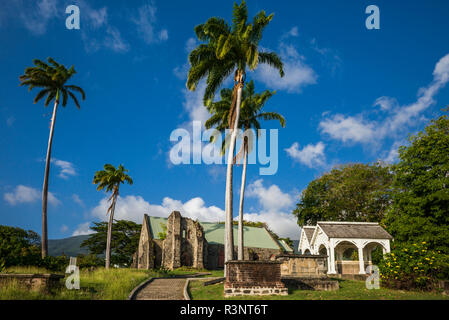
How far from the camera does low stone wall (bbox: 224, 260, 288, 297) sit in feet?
41.7

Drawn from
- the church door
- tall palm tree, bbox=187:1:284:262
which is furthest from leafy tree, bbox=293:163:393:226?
tall palm tree, bbox=187:1:284:262

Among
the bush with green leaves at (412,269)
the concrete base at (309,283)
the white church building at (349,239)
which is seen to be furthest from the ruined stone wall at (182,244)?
the bush with green leaves at (412,269)

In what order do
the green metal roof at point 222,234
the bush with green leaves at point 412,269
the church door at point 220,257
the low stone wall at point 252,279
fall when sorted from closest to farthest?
the low stone wall at point 252,279, the bush with green leaves at point 412,269, the church door at point 220,257, the green metal roof at point 222,234

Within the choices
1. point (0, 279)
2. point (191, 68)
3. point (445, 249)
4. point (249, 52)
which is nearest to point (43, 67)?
point (191, 68)

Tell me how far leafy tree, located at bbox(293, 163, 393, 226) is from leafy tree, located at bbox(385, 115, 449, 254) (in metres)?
17.1

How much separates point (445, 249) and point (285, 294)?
13452 mm

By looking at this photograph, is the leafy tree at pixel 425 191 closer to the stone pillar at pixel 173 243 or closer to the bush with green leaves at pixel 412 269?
the bush with green leaves at pixel 412 269

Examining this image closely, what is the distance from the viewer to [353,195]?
139ft

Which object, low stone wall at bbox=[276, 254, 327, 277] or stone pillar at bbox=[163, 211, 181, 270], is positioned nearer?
low stone wall at bbox=[276, 254, 327, 277]

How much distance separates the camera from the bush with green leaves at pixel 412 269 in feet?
52.3

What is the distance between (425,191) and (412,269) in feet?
26.4

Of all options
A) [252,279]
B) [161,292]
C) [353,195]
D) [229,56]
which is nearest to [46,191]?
[161,292]

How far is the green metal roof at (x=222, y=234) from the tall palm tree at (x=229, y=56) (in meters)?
23.9

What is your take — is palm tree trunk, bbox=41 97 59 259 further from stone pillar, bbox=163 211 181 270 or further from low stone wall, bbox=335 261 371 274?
low stone wall, bbox=335 261 371 274
